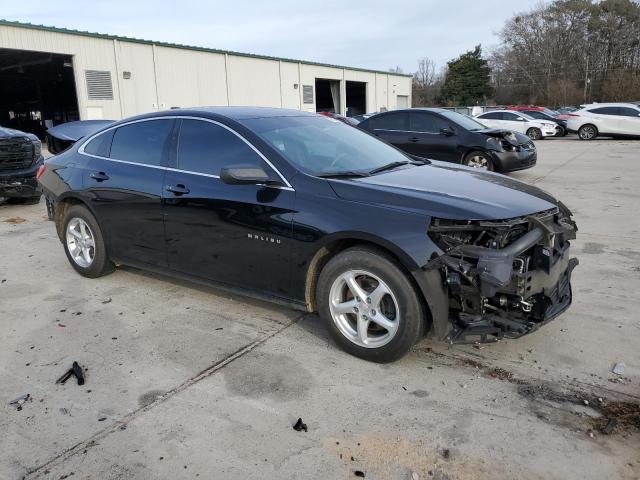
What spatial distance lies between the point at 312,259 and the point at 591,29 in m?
78.4

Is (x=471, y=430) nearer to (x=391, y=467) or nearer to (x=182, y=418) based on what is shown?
(x=391, y=467)

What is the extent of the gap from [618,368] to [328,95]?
4141cm

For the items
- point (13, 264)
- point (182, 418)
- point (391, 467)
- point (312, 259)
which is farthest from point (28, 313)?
point (391, 467)

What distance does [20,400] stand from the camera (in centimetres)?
322

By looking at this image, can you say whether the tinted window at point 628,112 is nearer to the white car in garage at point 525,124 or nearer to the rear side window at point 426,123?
the white car in garage at point 525,124

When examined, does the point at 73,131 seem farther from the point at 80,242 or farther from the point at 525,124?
the point at 525,124

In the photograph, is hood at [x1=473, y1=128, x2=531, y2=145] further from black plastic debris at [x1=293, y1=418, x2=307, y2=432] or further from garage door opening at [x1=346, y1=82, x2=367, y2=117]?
garage door opening at [x1=346, y1=82, x2=367, y2=117]

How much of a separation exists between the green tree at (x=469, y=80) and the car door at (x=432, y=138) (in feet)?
213

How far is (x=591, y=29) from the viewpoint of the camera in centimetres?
6838

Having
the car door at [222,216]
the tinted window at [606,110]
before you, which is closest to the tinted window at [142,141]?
the car door at [222,216]

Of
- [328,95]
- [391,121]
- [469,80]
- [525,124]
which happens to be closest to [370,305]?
[391,121]

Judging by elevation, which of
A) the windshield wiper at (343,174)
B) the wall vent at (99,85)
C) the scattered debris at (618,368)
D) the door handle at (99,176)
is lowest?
the scattered debris at (618,368)

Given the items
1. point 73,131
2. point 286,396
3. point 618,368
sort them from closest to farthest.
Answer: point 286,396 < point 618,368 < point 73,131

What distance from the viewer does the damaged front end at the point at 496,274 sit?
3.10m
